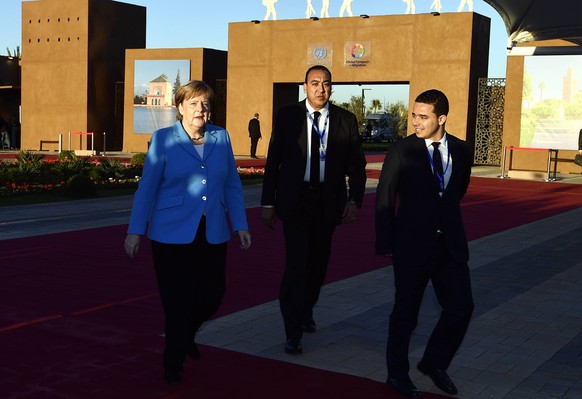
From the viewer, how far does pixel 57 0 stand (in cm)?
3950

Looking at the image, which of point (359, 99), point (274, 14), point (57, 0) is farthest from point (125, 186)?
point (359, 99)

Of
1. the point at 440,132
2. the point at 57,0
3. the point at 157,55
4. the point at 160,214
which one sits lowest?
the point at 160,214

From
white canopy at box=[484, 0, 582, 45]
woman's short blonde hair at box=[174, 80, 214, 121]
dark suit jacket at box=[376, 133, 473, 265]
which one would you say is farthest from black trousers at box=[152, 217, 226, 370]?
white canopy at box=[484, 0, 582, 45]

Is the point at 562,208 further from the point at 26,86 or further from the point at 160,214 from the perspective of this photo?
the point at 26,86

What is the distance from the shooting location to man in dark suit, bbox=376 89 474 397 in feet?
14.8

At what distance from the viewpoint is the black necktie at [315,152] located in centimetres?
548

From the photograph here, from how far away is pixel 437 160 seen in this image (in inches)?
180

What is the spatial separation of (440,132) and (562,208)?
13.1m

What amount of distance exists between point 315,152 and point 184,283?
140cm

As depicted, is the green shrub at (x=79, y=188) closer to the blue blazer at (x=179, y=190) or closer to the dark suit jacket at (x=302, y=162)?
the dark suit jacket at (x=302, y=162)

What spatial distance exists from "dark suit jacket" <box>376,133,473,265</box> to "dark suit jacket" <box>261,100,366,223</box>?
88 centimetres

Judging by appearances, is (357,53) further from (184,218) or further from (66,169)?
(184,218)

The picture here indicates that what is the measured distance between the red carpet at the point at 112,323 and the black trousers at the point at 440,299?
291 mm

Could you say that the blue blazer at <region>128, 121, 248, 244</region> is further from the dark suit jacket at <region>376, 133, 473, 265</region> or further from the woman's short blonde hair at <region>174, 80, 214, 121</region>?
the dark suit jacket at <region>376, 133, 473, 265</region>
